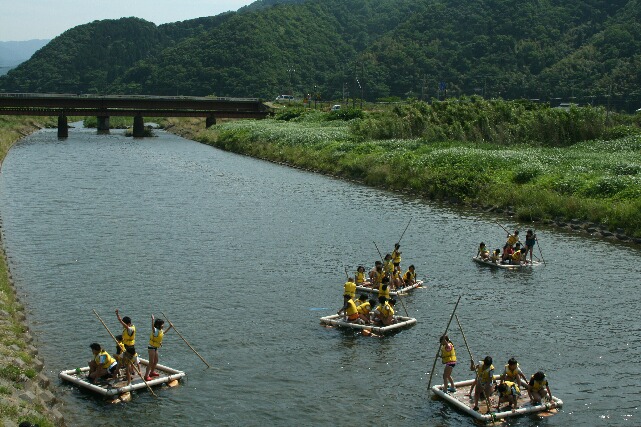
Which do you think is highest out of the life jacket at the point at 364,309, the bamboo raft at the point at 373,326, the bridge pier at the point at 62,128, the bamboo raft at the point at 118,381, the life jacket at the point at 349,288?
the bridge pier at the point at 62,128

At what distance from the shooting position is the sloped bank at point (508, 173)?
52875 mm

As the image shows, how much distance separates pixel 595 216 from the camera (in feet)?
170

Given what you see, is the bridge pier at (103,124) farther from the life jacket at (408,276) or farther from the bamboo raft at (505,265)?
the life jacket at (408,276)

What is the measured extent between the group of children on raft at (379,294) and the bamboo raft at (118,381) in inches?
310

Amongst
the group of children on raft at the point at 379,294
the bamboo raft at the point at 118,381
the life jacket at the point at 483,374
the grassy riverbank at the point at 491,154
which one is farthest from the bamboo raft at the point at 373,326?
the grassy riverbank at the point at 491,154

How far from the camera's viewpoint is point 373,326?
30.2m

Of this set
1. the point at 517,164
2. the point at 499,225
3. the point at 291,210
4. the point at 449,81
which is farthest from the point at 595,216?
the point at 449,81

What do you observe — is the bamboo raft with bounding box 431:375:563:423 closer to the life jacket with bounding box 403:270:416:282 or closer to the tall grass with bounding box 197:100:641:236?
the life jacket with bounding box 403:270:416:282

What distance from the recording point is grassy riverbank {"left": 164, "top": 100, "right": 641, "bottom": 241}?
5544 cm

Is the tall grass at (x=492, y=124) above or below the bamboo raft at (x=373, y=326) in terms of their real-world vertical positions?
above

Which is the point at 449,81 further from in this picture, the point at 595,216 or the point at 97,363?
the point at 97,363

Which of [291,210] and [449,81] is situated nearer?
[291,210]

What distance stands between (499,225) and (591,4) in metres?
135

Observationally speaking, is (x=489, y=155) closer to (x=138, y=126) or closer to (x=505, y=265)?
(x=505, y=265)
